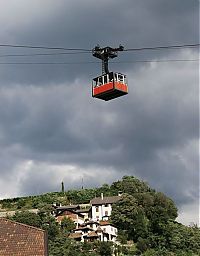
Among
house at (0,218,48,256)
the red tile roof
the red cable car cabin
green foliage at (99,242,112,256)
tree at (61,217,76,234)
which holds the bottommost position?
house at (0,218,48,256)

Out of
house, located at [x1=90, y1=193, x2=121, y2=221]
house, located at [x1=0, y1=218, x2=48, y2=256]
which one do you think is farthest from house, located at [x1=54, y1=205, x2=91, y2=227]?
house, located at [x1=0, y1=218, x2=48, y2=256]

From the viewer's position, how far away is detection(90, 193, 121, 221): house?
120438 millimetres

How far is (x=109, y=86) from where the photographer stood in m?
24.0

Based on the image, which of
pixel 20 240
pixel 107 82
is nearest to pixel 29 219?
pixel 20 240

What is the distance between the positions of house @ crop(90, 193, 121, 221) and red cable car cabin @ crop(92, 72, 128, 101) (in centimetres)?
9576

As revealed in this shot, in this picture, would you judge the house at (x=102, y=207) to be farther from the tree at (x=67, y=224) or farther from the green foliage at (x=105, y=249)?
the green foliage at (x=105, y=249)

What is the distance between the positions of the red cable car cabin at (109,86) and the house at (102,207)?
9576 cm

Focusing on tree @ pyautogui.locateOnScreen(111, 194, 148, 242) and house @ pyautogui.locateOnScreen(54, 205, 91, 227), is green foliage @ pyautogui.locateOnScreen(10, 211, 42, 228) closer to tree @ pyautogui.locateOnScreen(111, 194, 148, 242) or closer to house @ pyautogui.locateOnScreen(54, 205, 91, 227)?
house @ pyautogui.locateOnScreen(54, 205, 91, 227)

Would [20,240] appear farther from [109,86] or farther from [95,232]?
[95,232]

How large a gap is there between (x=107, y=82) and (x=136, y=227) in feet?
276

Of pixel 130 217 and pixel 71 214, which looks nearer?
pixel 130 217

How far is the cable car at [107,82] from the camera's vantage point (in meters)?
23.0

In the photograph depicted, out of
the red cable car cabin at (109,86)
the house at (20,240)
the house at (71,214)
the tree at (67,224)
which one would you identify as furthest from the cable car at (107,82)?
the house at (71,214)

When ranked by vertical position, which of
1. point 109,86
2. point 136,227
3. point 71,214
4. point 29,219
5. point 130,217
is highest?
point 71,214
